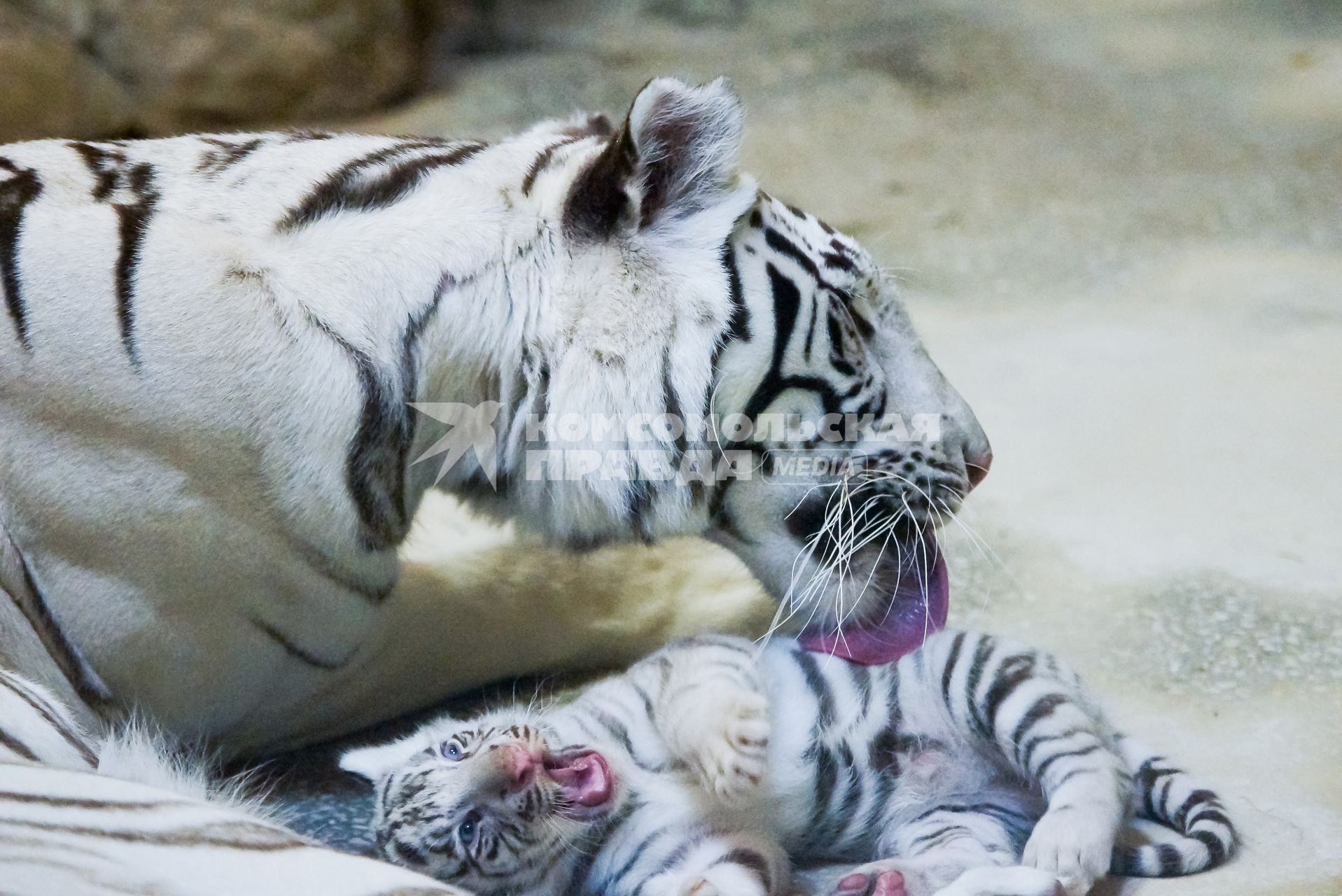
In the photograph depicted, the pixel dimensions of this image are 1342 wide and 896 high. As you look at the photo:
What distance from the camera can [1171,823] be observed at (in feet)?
5.58

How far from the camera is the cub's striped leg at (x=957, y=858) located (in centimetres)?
147

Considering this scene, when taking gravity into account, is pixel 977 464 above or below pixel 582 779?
above

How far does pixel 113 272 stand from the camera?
5.02 feet

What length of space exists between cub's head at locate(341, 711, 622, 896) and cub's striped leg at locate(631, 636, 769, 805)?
0.12 meters

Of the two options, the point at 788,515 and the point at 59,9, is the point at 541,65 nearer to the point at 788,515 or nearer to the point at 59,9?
the point at 59,9

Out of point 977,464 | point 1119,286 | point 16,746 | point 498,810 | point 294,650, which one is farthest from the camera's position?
point 1119,286

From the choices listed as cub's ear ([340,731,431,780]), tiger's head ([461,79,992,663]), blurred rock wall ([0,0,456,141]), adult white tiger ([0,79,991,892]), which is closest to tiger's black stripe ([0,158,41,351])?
adult white tiger ([0,79,991,892])

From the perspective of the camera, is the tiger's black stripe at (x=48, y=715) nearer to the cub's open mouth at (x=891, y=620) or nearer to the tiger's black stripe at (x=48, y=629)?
the tiger's black stripe at (x=48, y=629)

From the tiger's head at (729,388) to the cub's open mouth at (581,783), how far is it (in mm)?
293

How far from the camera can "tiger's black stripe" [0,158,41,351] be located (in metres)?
1.49

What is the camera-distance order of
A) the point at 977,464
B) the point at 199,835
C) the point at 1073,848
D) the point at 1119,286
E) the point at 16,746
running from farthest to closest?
the point at 1119,286 < the point at 977,464 < the point at 1073,848 < the point at 16,746 < the point at 199,835

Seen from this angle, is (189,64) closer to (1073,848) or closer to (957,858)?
(957,858)

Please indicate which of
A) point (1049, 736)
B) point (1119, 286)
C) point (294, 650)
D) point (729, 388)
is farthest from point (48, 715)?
point (1119, 286)

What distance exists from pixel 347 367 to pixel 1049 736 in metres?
1.02
